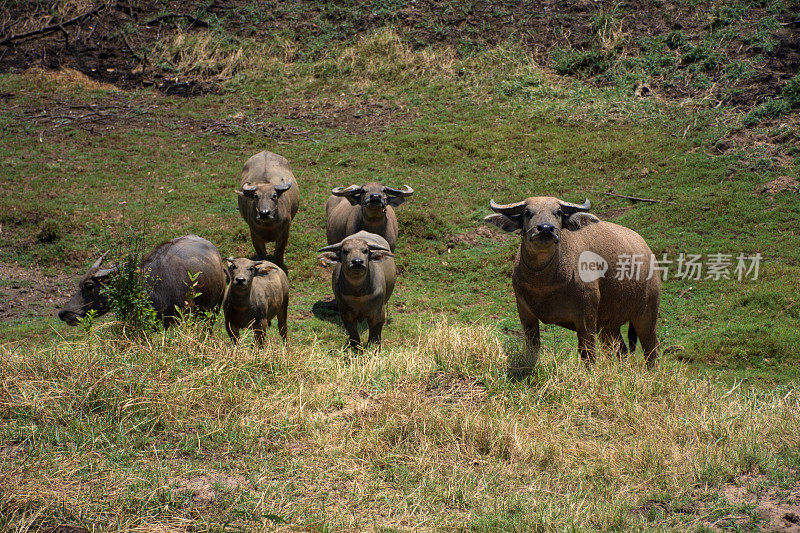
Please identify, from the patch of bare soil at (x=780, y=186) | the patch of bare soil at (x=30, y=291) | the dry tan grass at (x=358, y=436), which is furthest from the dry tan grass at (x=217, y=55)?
the dry tan grass at (x=358, y=436)

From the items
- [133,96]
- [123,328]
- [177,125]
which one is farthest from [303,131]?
[123,328]

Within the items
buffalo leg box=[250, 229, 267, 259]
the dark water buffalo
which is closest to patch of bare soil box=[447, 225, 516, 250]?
buffalo leg box=[250, 229, 267, 259]

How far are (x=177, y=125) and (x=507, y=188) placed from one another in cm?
886

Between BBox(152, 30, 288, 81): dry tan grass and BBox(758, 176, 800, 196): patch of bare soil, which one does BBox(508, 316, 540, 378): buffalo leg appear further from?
BBox(152, 30, 288, 81): dry tan grass

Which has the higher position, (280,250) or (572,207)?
(572,207)

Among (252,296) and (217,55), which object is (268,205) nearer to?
(252,296)

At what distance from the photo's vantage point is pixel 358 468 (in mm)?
5418

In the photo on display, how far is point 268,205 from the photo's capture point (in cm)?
1181

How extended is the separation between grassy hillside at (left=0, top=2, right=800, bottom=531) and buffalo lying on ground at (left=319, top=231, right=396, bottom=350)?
620 millimetres

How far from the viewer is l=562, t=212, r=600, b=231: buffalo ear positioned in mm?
7207

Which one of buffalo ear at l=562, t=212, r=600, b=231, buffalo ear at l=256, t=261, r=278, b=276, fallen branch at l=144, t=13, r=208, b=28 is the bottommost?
buffalo ear at l=256, t=261, r=278, b=276

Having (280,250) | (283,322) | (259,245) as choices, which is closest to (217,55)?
(259,245)

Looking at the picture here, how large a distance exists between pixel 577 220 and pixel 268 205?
608cm

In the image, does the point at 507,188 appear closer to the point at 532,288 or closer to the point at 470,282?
the point at 470,282
